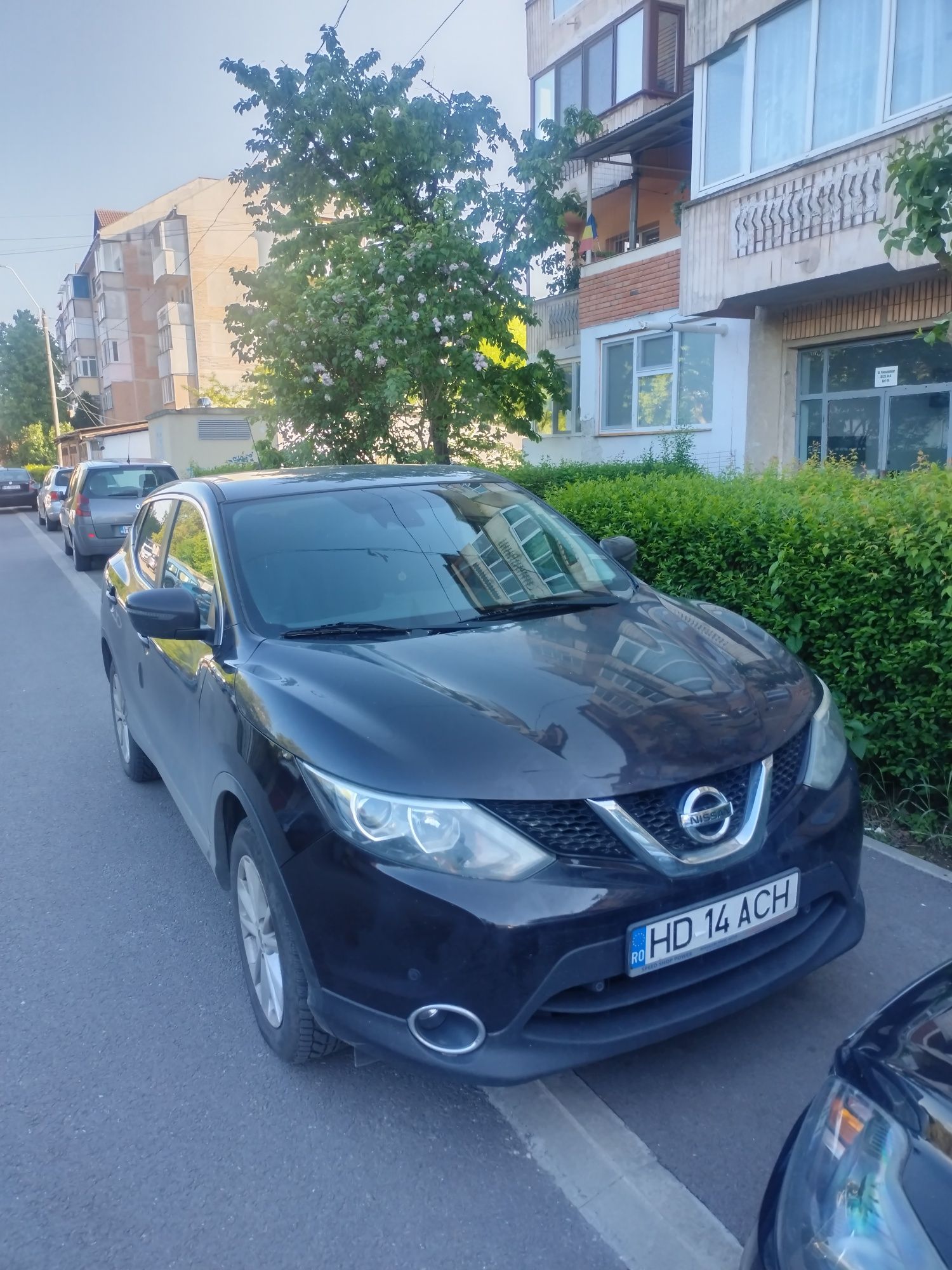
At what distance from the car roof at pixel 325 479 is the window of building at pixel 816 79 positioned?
333 inches

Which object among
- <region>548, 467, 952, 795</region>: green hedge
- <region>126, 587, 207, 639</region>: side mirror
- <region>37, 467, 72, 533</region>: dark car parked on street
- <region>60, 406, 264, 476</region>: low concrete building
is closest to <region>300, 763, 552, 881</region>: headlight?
<region>126, 587, 207, 639</region>: side mirror

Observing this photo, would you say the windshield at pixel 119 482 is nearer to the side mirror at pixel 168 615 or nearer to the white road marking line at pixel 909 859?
the side mirror at pixel 168 615

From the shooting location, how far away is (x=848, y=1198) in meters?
1.53

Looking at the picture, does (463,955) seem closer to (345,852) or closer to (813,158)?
(345,852)

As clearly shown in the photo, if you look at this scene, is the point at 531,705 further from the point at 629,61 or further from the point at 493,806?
the point at 629,61

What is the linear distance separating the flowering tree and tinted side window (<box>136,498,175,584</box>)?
6.08 metres

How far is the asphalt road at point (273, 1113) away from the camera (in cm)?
239

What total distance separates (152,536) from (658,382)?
12.6 m

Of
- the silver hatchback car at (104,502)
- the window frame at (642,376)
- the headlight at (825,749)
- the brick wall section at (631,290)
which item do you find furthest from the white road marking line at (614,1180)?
the brick wall section at (631,290)

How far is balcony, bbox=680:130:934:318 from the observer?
1064 cm

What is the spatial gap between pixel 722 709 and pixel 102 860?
3.12 m

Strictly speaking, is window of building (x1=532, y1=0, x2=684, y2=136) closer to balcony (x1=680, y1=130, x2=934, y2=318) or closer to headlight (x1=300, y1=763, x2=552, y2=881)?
balcony (x1=680, y1=130, x2=934, y2=318)

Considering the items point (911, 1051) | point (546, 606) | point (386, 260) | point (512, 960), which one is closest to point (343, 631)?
point (546, 606)

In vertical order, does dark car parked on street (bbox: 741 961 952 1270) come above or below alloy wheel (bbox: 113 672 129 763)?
above
